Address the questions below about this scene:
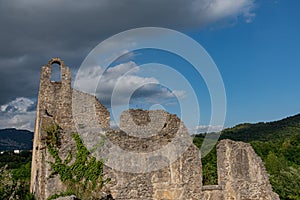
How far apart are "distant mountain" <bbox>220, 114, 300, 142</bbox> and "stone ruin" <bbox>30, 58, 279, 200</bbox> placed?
287ft

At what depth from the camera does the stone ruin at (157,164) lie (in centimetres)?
1252

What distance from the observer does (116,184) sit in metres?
12.3

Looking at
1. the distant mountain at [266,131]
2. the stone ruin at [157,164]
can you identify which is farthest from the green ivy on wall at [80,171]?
the distant mountain at [266,131]

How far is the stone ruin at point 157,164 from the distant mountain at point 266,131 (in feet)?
287

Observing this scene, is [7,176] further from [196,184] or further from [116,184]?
[196,184]

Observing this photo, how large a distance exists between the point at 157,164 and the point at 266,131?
11044 centimetres

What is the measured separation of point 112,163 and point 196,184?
375 centimetres

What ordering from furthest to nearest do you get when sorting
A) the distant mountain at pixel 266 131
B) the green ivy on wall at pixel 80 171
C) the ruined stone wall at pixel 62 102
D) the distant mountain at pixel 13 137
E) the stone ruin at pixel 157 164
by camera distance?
the distant mountain at pixel 13 137 → the distant mountain at pixel 266 131 → the ruined stone wall at pixel 62 102 → the stone ruin at pixel 157 164 → the green ivy on wall at pixel 80 171

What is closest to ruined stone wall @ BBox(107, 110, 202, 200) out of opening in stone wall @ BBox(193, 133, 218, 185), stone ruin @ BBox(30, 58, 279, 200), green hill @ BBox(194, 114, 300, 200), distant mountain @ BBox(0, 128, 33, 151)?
stone ruin @ BBox(30, 58, 279, 200)

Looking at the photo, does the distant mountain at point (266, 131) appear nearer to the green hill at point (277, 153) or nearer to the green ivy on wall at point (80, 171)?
the green hill at point (277, 153)

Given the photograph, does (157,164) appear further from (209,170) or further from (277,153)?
(277,153)

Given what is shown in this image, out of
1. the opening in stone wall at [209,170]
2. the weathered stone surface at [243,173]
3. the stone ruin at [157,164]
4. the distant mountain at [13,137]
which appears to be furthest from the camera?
the distant mountain at [13,137]

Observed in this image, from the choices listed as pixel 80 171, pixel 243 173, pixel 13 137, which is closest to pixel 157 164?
pixel 80 171

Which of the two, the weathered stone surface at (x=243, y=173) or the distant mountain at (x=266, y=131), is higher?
the distant mountain at (x=266, y=131)
